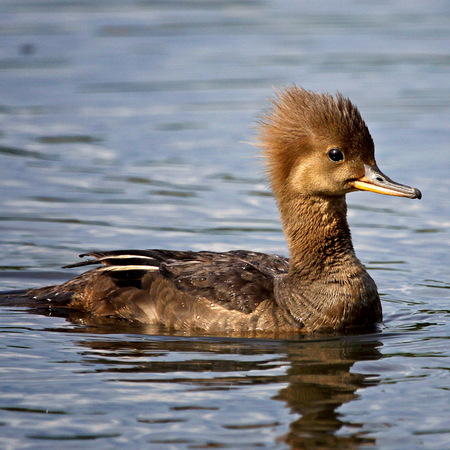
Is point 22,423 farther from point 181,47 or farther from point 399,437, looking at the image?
point 181,47

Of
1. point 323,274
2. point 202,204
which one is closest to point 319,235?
point 323,274

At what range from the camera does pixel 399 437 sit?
7035mm

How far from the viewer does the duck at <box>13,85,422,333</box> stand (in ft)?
30.6

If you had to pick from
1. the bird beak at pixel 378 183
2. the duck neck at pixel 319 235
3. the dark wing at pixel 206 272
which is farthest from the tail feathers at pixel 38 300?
the bird beak at pixel 378 183

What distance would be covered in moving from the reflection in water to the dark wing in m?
0.45

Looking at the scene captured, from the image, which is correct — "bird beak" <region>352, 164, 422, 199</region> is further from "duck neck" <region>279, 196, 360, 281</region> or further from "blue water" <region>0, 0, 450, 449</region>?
"blue water" <region>0, 0, 450, 449</region>

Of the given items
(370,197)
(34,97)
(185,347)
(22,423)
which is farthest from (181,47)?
(22,423)

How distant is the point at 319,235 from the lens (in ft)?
31.6

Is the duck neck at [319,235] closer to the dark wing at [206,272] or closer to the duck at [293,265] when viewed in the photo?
the duck at [293,265]

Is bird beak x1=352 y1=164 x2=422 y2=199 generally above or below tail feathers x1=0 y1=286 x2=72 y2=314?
above

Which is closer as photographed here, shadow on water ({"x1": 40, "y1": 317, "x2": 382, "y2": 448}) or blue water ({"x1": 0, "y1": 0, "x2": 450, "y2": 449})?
shadow on water ({"x1": 40, "y1": 317, "x2": 382, "y2": 448})

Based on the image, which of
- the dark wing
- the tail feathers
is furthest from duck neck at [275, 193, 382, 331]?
the tail feathers

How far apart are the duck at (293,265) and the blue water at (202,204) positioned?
→ 1.00 feet

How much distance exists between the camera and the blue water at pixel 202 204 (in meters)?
7.43
